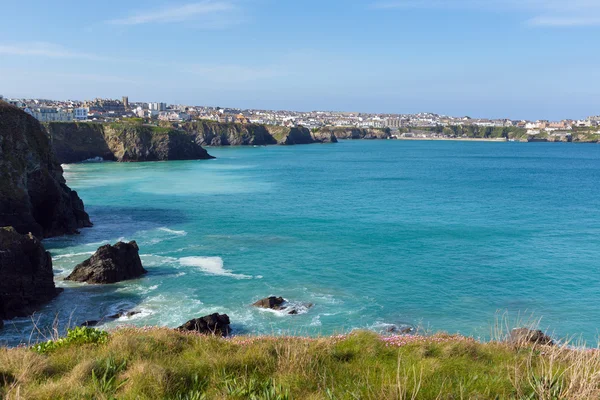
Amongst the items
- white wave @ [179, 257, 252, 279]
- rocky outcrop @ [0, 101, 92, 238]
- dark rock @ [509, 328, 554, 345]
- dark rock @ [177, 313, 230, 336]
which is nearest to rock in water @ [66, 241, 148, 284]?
white wave @ [179, 257, 252, 279]

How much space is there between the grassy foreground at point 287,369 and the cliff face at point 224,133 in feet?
511

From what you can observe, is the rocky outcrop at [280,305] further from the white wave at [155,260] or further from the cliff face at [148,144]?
the cliff face at [148,144]

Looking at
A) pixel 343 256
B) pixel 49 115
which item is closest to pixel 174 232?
pixel 343 256

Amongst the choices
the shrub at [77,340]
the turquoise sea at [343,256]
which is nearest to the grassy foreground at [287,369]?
the shrub at [77,340]

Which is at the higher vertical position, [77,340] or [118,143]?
[118,143]

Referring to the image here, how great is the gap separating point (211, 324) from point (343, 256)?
13.7 m

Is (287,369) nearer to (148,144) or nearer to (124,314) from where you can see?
(124,314)

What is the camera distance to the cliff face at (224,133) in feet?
542

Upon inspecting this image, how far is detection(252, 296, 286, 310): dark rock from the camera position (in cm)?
2227

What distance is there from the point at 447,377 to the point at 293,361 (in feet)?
8.63

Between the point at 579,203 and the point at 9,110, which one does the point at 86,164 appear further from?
the point at 579,203

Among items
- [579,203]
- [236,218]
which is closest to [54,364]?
[236,218]

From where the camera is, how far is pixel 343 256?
31094 millimetres

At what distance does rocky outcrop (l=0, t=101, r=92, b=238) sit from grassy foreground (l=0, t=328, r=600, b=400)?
27128 millimetres
